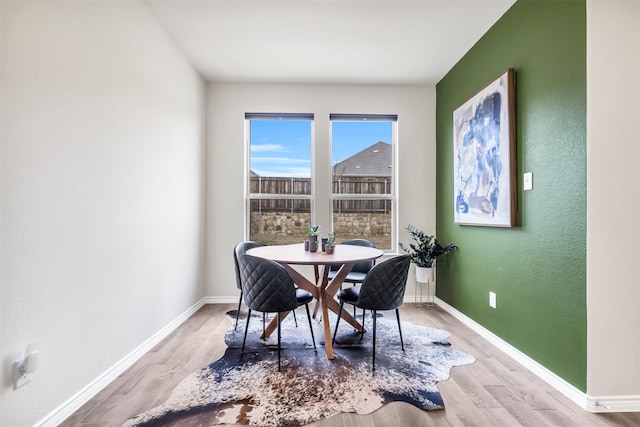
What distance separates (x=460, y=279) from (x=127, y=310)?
3022mm

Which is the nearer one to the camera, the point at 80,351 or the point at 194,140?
the point at 80,351

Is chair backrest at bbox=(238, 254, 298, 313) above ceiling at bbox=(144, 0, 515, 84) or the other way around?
the other way around

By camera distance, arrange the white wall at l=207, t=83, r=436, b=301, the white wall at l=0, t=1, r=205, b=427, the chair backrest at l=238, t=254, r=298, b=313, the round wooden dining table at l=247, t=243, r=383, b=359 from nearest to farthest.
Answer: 1. the white wall at l=0, t=1, r=205, b=427
2. the chair backrest at l=238, t=254, r=298, b=313
3. the round wooden dining table at l=247, t=243, r=383, b=359
4. the white wall at l=207, t=83, r=436, b=301

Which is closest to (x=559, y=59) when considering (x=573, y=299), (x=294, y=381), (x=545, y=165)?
(x=545, y=165)

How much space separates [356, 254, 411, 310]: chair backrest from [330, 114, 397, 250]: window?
5.67 feet

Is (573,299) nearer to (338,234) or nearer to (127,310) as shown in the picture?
(338,234)

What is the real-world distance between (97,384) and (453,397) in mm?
2157

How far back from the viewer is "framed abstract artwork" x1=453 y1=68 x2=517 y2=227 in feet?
7.39

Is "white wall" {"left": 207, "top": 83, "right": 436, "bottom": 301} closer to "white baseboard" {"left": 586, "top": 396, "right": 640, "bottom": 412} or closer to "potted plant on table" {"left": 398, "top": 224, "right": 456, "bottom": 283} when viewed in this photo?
"potted plant on table" {"left": 398, "top": 224, "right": 456, "bottom": 283}

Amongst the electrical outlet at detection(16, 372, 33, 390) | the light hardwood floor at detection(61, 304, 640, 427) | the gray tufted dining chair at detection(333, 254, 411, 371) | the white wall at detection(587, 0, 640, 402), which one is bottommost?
the light hardwood floor at detection(61, 304, 640, 427)

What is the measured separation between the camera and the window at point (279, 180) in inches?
149

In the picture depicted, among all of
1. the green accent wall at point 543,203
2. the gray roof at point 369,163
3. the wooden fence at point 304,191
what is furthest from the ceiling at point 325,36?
the wooden fence at point 304,191

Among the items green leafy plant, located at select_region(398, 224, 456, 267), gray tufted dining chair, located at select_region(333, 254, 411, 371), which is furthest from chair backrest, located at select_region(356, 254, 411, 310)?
green leafy plant, located at select_region(398, 224, 456, 267)

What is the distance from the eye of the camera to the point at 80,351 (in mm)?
1660
